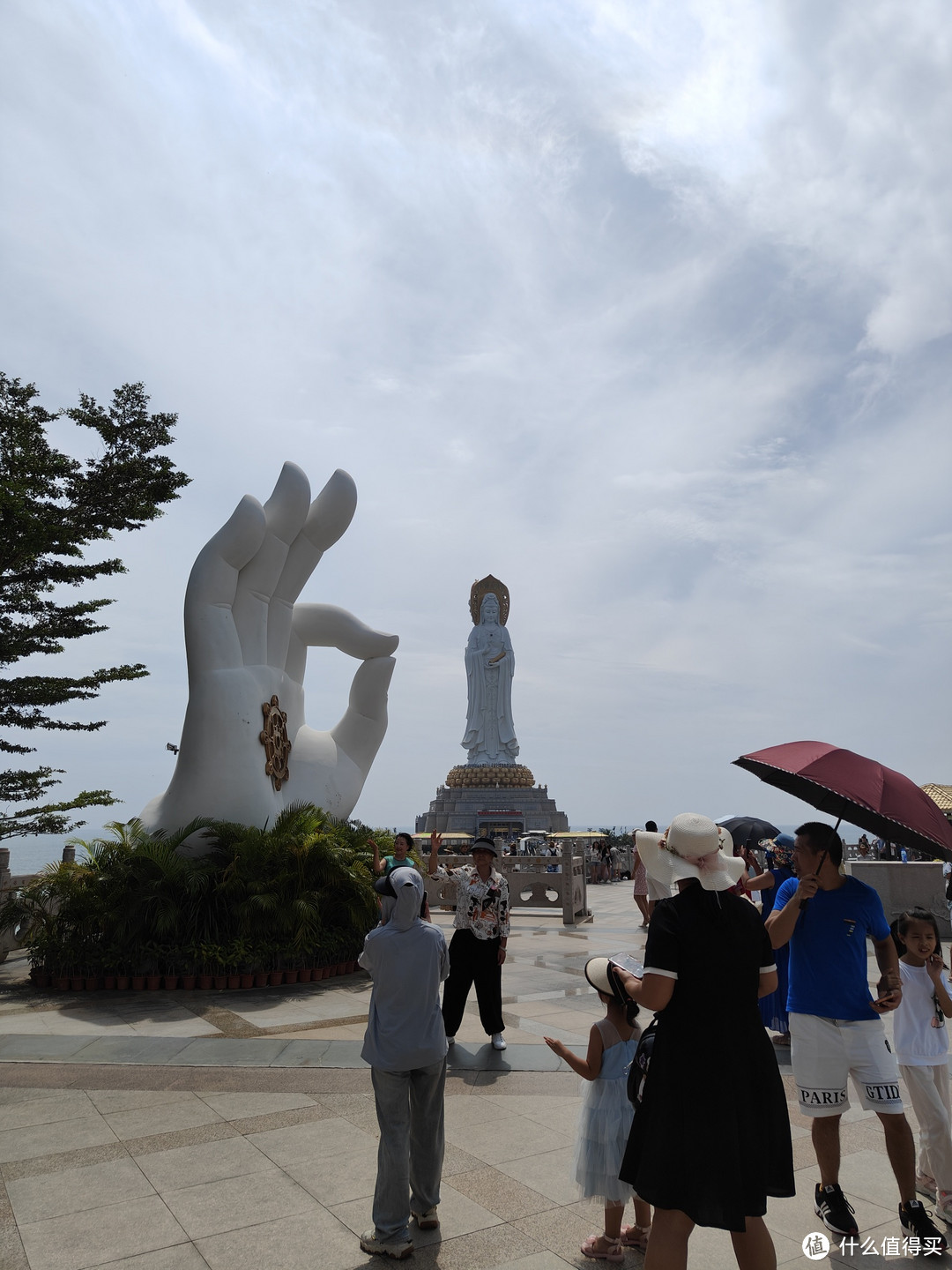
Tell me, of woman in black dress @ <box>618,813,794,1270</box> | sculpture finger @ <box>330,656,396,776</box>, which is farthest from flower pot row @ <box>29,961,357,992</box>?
woman in black dress @ <box>618,813,794,1270</box>

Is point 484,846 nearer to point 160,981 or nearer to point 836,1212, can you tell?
point 836,1212

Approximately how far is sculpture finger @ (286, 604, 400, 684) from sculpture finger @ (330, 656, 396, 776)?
235mm

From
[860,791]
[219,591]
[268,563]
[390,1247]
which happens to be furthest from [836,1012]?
[268,563]

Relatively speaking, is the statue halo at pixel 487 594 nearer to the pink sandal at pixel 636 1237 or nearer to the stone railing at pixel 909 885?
the stone railing at pixel 909 885

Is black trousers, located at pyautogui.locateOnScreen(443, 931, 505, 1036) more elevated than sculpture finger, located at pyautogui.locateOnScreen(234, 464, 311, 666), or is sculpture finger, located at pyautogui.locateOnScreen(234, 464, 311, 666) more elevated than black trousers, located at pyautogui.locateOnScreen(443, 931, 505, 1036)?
sculpture finger, located at pyautogui.locateOnScreen(234, 464, 311, 666)

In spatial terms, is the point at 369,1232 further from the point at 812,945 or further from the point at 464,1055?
the point at 464,1055

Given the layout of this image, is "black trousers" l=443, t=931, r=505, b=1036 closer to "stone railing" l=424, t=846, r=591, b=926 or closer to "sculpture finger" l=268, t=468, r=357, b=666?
"sculpture finger" l=268, t=468, r=357, b=666

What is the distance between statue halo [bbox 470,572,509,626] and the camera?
44.9 m

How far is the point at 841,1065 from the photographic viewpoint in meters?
3.33

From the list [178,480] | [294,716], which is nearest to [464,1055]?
[294,716]

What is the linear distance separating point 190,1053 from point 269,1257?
3.07 m

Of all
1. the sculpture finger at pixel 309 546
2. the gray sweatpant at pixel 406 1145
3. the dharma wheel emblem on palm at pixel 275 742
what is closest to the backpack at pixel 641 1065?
the gray sweatpant at pixel 406 1145

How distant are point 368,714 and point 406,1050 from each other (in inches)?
382

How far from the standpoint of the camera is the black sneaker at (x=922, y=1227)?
307cm
